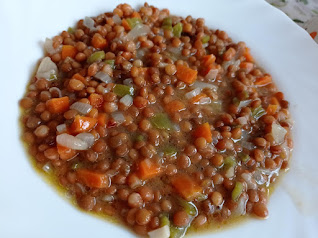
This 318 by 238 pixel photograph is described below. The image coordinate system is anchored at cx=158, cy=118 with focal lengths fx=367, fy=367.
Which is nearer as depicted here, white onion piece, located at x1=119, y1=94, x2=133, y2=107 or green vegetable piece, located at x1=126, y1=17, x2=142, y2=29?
white onion piece, located at x1=119, y1=94, x2=133, y2=107

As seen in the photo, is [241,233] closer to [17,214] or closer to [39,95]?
[17,214]

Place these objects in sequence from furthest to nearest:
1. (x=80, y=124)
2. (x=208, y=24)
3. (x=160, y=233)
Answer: (x=208, y=24) → (x=80, y=124) → (x=160, y=233)

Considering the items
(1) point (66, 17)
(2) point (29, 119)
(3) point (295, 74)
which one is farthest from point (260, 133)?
(1) point (66, 17)

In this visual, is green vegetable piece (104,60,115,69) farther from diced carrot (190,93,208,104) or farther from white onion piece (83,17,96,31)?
diced carrot (190,93,208,104)

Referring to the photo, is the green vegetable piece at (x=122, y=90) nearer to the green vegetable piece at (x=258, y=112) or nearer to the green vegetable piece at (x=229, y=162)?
the green vegetable piece at (x=229, y=162)

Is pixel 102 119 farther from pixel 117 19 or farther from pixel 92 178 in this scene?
pixel 117 19

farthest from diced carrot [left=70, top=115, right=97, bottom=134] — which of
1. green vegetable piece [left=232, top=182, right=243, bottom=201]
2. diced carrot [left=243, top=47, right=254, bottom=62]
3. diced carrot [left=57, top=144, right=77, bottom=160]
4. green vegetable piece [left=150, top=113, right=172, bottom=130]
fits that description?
diced carrot [left=243, top=47, right=254, bottom=62]

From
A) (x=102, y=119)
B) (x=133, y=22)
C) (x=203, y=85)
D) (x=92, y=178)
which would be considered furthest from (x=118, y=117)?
(x=133, y=22)

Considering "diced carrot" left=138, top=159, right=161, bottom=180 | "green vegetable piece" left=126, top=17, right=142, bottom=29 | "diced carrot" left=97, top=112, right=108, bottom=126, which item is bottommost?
"diced carrot" left=97, top=112, right=108, bottom=126
